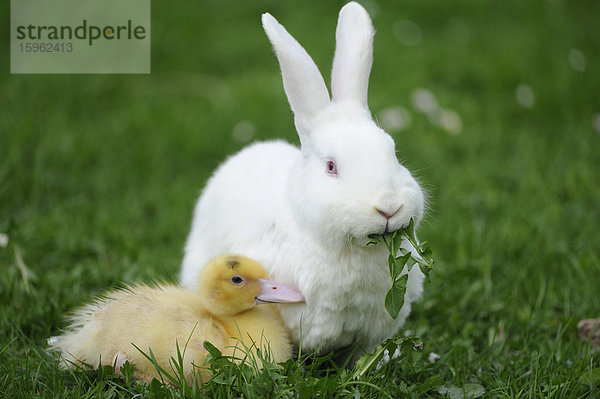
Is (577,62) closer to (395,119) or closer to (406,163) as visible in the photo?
(395,119)

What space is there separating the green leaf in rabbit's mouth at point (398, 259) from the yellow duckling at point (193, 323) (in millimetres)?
400

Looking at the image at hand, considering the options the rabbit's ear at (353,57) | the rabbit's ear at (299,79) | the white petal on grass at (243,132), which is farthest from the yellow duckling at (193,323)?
Answer: the white petal on grass at (243,132)

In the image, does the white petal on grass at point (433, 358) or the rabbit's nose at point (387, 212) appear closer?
the rabbit's nose at point (387, 212)

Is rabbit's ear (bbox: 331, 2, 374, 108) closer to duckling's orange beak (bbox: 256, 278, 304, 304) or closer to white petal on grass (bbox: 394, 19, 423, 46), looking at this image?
duckling's orange beak (bbox: 256, 278, 304, 304)

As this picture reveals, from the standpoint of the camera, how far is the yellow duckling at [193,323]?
2.78m

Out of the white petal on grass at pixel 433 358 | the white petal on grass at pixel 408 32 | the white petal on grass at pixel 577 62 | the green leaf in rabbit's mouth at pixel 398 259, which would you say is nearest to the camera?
the green leaf in rabbit's mouth at pixel 398 259

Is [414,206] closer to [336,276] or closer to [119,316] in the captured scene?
[336,276]

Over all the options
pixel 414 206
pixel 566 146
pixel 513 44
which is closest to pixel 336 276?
pixel 414 206

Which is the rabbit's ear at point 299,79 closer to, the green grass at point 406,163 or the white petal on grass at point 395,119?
the green grass at point 406,163

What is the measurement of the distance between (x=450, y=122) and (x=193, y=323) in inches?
139

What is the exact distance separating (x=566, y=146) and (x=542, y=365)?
10.3ft

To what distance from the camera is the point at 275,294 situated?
9.45 feet

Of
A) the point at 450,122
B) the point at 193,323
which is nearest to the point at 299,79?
the point at 193,323

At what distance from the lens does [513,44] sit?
6945 millimetres
